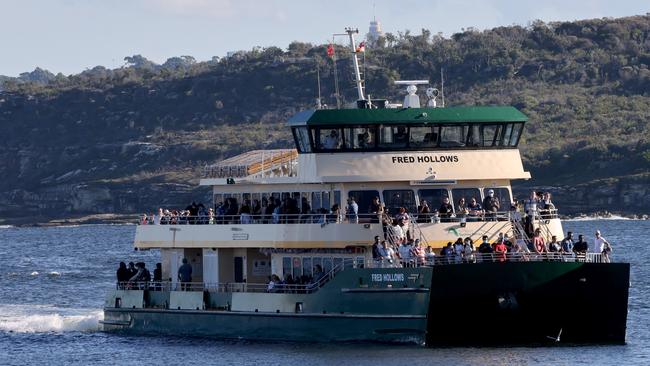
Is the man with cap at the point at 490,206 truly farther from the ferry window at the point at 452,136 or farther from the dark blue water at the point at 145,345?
the dark blue water at the point at 145,345

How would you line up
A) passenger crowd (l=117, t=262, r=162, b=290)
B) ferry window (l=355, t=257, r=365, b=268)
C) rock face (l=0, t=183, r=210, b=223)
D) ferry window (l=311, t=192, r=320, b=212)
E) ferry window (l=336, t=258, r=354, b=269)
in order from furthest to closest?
rock face (l=0, t=183, r=210, b=223)
passenger crowd (l=117, t=262, r=162, b=290)
ferry window (l=311, t=192, r=320, b=212)
ferry window (l=336, t=258, r=354, b=269)
ferry window (l=355, t=257, r=365, b=268)

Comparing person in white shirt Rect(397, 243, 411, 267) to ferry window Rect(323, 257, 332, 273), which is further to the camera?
ferry window Rect(323, 257, 332, 273)

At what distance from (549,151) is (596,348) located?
338 feet

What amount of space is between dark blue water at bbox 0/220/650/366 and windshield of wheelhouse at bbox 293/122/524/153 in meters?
4.56

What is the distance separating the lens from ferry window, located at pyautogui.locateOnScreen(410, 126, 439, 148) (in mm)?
40531

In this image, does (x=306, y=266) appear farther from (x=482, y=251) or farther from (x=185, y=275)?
(x=482, y=251)

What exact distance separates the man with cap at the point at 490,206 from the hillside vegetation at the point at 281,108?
95283 millimetres

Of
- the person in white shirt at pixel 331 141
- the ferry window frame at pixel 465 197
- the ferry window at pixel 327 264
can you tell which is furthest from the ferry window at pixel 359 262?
the person in white shirt at pixel 331 141

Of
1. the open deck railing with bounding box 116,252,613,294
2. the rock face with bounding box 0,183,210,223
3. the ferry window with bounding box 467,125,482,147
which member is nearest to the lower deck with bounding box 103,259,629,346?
the open deck railing with bounding box 116,252,613,294

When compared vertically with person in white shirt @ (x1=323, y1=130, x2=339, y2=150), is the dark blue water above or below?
below

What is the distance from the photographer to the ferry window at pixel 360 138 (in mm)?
40531

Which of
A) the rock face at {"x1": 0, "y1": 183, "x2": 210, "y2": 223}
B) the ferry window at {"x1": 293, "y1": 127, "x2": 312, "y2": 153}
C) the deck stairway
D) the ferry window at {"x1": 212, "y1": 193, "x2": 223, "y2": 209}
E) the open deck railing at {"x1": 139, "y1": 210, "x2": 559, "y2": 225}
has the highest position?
the rock face at {"x1": 0, "y1": 183, "x2": 210, "y2": 223}

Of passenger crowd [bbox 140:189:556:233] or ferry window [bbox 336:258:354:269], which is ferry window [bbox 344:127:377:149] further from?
ferry window [bbox 336:258:354:269]

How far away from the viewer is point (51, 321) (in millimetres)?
50781
